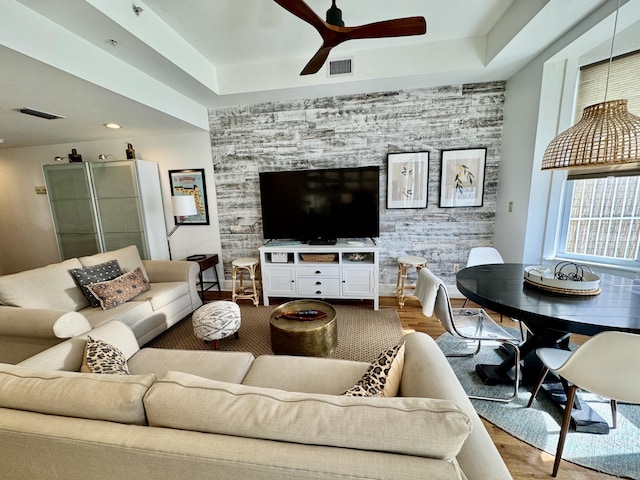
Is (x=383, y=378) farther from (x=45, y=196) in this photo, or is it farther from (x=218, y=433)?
(x=45, y=196)

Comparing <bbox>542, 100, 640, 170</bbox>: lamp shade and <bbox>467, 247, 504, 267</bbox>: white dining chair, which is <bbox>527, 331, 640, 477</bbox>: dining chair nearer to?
<bbox>542, 100, 640, 170</bbox>: lamp shade

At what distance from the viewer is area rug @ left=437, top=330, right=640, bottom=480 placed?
1351mm

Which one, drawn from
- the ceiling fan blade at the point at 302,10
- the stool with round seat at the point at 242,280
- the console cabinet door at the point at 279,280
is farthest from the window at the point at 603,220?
the stool with round seat at the point at 242,280

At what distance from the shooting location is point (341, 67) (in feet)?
9.11

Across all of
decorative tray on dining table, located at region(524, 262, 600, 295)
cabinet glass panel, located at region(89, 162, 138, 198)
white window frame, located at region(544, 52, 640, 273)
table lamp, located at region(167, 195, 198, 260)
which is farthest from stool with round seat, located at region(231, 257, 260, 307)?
white window frame, located at region(544, 52, 640, 273)

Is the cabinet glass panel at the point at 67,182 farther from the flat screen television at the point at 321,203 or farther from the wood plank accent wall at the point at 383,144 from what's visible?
the flat screen television at the point at 321,203

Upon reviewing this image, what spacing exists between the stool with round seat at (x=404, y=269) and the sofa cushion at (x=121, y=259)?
2937 mm

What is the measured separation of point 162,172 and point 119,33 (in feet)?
6.91

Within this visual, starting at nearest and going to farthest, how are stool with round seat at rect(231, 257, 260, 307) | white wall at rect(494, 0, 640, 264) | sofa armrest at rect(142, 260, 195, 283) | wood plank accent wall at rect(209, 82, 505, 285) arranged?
white wall at rect(494, 0, 640, 264) < sofa armrest at rect(142, 260, 195, 283) < wood plank accent wall at rect(209, 82, 505, 285) < stool with round seat at rect(231, 257, 260, 307)

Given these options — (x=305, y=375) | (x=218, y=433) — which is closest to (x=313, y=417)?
(x=218, y=433)

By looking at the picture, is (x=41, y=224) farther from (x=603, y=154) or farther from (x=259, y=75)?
(x=603, y=154)

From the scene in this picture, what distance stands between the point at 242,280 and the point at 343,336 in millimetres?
1843

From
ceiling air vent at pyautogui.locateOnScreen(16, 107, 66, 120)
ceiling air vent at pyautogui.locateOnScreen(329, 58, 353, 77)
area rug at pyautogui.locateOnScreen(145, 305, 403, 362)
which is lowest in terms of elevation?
area rug at pyautogui.locateOnScreen(145, 305, 403, 362)

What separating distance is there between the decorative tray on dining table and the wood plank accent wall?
1.54m
